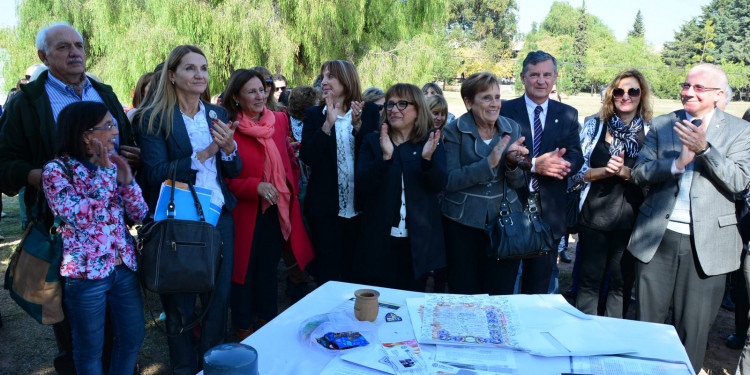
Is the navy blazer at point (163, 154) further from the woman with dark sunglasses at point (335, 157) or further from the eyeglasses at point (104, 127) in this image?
the woman with dark sunglasses at point (335, 157)

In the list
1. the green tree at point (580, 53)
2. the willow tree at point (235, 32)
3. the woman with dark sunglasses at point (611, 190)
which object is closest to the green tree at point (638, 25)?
the green tree at point (580, 53)

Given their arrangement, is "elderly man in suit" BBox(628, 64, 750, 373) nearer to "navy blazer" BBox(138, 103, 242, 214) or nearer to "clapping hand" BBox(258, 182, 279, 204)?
"clapping hand" BBox(258, 182, 279, 204)

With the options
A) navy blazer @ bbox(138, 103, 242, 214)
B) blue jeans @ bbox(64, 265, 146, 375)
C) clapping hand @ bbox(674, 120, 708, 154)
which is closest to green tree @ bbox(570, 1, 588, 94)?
clapping hand @ bbox(674, 120, 708, 154)

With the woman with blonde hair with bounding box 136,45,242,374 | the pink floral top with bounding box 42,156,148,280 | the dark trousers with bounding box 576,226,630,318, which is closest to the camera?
the pink floral top with bounding box 42,156,148,280

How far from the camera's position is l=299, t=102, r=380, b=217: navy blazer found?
3.32 m

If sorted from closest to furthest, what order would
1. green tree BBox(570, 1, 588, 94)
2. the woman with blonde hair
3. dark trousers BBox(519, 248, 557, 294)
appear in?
the woman with blonde hair → dark trousers BBox(519, 248, 557, 294) → green tree BBox(570, 1, 588, 94)

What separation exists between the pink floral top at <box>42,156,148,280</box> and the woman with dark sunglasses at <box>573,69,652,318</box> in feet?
9.18

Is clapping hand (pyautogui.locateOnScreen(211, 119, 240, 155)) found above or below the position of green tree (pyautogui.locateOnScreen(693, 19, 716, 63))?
below

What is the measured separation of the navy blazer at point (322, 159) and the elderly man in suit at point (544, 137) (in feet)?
3.09

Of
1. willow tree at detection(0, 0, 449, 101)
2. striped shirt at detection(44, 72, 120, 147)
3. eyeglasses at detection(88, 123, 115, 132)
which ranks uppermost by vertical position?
willow tree at detection(0, 0, 449, 101)

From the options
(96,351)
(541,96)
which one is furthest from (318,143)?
(96,351)

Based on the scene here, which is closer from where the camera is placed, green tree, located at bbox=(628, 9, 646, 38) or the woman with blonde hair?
the woman with blonde hair

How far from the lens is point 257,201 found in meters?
3.08

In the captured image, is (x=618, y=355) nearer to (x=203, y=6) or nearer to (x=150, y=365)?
(x=150, y=365)
